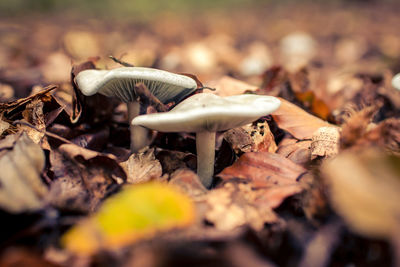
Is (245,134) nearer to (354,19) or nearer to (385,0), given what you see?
(354,19)

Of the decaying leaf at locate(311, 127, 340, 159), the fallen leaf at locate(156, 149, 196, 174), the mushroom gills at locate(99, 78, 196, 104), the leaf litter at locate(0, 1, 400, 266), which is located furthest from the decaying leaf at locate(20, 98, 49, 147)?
the decaying leaf at locate(311, 127, 340, 159)

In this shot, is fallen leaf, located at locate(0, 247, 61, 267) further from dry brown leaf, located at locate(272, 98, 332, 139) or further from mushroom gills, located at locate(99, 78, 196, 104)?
dry brown leaf, located at locate(272, 98, 332, 139)

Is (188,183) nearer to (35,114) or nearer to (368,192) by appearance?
(368,192)

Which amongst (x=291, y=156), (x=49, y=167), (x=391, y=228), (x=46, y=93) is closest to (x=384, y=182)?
(x=391, y=228)

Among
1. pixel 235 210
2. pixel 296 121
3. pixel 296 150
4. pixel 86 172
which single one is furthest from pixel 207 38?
pixel 235 210

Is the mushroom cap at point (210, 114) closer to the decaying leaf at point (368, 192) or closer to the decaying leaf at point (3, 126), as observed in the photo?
the decaying leaf at point (368, 192)
